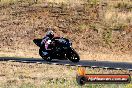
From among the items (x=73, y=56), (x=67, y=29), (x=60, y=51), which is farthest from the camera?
(x=67, y=29)

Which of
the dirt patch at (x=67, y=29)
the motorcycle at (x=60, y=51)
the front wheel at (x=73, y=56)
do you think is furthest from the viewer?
the dirt patch at (x=67, y=29)

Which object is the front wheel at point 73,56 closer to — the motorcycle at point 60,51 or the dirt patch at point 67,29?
the motorcycle at point 60,51

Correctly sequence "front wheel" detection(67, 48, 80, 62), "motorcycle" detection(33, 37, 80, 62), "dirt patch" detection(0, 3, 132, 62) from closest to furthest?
"motorcycle" detection(33, 37, 80, 62) → "front wheel" detection(67, 48, 80, 62) → "dirt patch" detection(0, 3, 132, 62)

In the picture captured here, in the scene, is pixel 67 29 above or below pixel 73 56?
below

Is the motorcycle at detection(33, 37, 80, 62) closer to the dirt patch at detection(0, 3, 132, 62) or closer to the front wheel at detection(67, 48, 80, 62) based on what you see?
the front wheel at detection(67, 48, 80, 62)

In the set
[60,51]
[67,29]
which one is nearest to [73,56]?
[60,51]

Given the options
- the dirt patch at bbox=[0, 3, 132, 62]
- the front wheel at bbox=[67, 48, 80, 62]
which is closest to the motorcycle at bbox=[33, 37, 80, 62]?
the front wheel at bbox=[67, 48, 80, 62]

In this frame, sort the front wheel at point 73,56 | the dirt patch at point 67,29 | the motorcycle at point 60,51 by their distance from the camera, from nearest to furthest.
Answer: the motorcycle at point 60,51 → the front wheel at point 73,56 → the dirt patch at point 67,29

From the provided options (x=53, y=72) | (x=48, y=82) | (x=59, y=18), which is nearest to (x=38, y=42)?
(x=53, y=72)

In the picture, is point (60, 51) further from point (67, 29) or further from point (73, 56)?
point (67, 29)

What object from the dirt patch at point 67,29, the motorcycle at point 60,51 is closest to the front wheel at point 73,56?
the motorcycle at point 60,51

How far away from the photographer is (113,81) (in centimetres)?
1756

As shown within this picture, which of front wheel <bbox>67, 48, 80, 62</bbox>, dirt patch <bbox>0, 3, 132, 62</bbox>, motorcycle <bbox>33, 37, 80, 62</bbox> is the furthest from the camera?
dirt patch <bbox>0, 3, 132, 62</bbox>

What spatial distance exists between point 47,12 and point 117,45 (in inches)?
338
